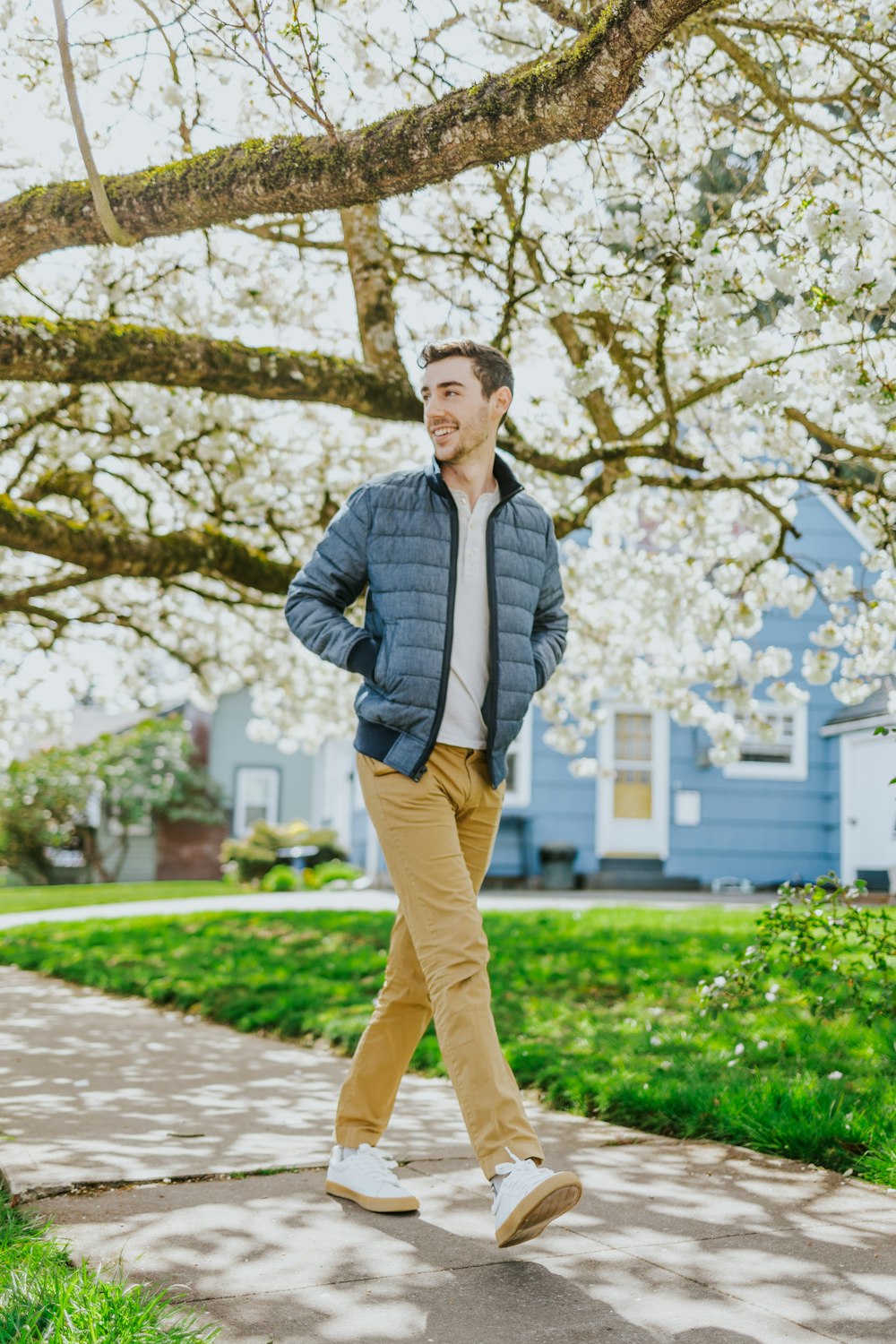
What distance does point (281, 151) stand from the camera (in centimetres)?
379

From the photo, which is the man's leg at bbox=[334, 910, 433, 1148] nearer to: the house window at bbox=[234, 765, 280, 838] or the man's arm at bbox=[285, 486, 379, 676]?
the man's arm at bbox=[285, 486, 379, 676]

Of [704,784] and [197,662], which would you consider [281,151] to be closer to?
[197,662]

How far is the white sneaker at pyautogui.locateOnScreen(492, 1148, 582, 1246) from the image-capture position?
2.60 metres

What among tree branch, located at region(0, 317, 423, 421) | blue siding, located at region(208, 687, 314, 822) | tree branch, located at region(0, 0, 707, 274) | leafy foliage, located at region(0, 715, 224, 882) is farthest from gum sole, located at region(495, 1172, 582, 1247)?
blue siding, located at region(208, 687, 314, 822)

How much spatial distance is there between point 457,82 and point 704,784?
44.3ft

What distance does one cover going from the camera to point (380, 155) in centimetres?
358

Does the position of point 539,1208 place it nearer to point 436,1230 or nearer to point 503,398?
point 436,1230

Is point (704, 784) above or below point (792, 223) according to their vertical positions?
below

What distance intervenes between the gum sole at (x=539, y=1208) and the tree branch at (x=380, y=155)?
2.48 meters

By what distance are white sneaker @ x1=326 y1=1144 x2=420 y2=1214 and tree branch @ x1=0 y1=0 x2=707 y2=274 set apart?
2.60 m

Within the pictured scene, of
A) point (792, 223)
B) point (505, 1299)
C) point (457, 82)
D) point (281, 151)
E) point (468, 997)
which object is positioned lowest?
point (505, 1299)

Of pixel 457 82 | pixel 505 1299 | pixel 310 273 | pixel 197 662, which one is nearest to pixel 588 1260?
pixel 505 1299

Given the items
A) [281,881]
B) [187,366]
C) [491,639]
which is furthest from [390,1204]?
[281,881]

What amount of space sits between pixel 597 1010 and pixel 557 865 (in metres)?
11.1
